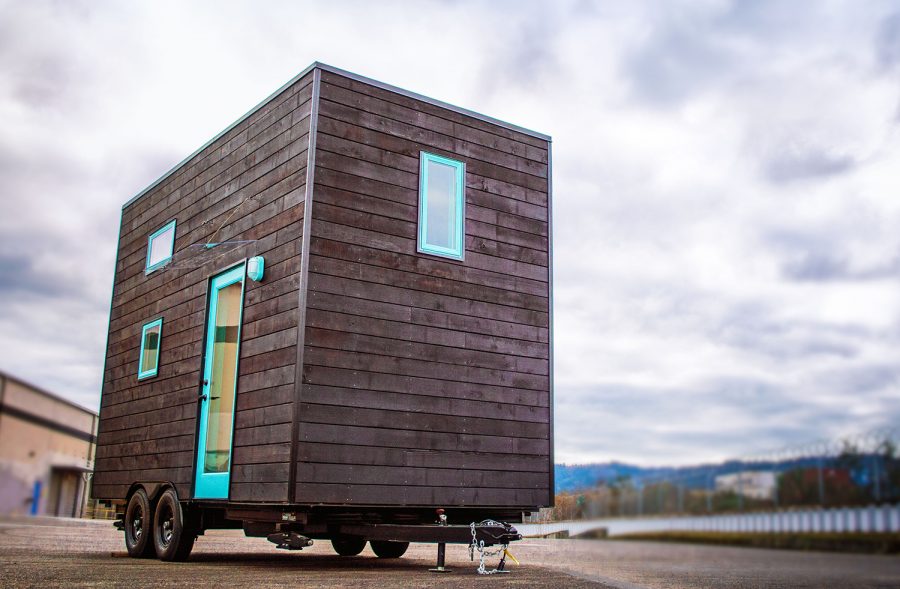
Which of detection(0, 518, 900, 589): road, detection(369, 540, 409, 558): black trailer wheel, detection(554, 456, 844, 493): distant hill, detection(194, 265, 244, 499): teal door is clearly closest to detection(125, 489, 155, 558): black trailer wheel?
detection(0, 518, 900, 589): road

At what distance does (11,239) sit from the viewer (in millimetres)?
1542

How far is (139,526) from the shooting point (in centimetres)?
876

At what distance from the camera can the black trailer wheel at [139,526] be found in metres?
8.31

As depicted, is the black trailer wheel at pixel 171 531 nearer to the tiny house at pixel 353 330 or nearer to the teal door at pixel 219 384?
the tiny house at pixel 353 330

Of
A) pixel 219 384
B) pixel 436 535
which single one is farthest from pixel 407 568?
pixel 219 384

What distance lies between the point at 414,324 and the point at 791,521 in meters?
6.22

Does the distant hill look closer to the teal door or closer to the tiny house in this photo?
the tiny house

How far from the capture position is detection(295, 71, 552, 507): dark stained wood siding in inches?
267

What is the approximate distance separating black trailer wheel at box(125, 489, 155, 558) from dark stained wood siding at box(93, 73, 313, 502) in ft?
0.90

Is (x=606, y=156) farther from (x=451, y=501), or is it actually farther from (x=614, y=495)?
(x=451, y=501)

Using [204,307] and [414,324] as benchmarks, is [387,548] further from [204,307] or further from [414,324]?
[204,307]

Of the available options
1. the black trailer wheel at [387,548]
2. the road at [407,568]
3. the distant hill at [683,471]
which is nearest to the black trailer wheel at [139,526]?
the road at [407,568]

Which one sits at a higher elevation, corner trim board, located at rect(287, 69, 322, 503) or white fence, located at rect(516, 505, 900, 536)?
corner trim board, located at rect(287, 69, 322, 503)

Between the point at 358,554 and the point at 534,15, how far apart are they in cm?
793
